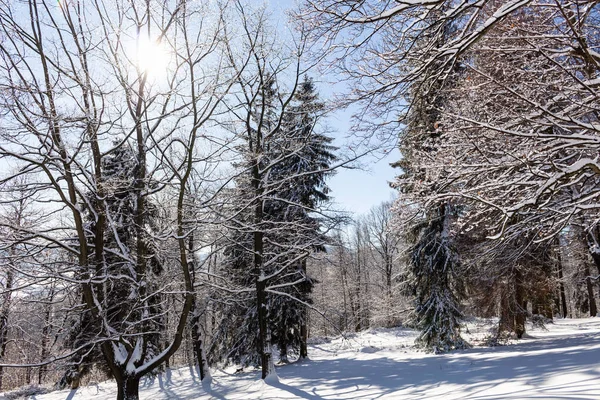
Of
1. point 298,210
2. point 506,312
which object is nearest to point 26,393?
point 298,210

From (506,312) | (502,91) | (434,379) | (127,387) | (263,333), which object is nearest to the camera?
(502,91)

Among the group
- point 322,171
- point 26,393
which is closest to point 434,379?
point 322,171

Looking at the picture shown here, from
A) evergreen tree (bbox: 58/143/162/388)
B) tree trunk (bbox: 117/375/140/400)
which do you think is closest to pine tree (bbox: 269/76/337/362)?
evergreen tree (bbox: 58/143/162/388)

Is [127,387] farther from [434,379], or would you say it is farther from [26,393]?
[26,393]

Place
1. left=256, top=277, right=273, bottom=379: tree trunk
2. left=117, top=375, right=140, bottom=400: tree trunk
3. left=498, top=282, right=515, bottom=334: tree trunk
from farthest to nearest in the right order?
left=498, top=282, right=515, bottom=334: tree trunk, left=256, top=277, right=273, bottom=379: tree trunk, left=117, top=375, right=140, bottom=400: tree trunk

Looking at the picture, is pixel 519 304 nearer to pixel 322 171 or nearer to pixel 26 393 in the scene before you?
pixel 322 171

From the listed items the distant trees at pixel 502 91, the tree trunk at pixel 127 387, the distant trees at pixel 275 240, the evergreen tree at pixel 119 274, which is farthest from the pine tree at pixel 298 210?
the distant trees at pixel 502 91

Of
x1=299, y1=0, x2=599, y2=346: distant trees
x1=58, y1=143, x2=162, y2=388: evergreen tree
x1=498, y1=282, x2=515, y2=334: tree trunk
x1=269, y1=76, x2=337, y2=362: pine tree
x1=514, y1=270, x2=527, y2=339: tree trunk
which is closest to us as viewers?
x1=299, y1=0, x2=599, y2=346: distant trees

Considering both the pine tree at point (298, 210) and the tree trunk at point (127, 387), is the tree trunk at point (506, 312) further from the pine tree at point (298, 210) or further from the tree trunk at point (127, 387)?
the tree trunk at point (127, 387)

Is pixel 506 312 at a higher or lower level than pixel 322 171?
lower

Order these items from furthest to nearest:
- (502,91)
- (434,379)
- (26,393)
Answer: (26,393)
(434,379)
(502,91)

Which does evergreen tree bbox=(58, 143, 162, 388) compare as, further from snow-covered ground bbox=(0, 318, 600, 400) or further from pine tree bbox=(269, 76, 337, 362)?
pine tree bbox=(269, 76, 337, 362)

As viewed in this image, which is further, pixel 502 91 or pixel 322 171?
pixel 322 171

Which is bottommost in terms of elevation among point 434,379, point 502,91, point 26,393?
point 26,393
